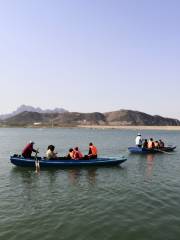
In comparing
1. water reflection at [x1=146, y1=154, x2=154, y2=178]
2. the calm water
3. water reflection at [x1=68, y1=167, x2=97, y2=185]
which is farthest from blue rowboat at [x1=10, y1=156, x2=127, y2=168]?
water reflection at [x1=146, y1=154, x2=154, y2=178]

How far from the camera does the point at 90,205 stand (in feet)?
57.7

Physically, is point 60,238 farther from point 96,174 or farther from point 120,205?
point 96,174

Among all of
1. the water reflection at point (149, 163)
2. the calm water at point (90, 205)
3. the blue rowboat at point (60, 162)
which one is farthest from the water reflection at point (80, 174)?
the water reflection at point (149, 163)

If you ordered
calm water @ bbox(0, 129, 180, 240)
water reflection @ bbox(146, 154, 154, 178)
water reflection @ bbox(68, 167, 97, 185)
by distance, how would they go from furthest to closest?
water reflection @ bbox(146, 154, 154, 178), water reflection @ bbox(68, 167, 97, 185), calm water @ bbox(0, 129, 180, 240)

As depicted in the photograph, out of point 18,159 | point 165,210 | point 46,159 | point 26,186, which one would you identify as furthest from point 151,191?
point 18,159

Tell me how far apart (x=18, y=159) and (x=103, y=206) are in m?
15.6

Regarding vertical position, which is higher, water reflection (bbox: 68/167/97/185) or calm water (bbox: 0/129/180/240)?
water reflection (bbox: 68/167/97/185)

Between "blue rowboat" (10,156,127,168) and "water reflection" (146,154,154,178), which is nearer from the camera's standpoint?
"water reflection" (146,154,154,178)

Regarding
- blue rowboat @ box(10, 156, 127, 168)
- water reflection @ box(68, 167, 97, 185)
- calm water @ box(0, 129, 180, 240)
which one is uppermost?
blue rowboat @ box(10, 156, 127, 168)

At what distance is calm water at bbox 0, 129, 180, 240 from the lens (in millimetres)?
13812

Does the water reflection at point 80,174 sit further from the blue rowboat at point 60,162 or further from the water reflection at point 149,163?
the water reflection at point 149,163

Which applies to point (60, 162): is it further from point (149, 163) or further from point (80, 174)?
point (149, 163)

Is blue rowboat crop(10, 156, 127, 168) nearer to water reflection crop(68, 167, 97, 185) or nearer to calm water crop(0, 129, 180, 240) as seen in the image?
water reflection crop(68, 167, 97, 185)

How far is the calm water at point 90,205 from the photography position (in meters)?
13.8
